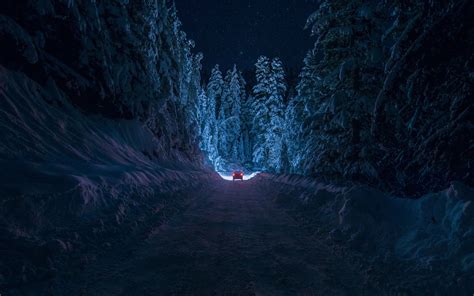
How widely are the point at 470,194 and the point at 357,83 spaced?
7.69m

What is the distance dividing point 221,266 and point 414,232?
354 cm

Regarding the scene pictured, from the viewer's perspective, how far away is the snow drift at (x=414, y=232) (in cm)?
406

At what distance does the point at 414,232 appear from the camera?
531 cm

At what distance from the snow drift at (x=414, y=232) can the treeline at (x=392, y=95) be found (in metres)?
0.91

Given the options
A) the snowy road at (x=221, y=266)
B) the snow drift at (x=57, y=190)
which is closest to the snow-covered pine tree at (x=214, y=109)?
the snow drift at (x=57, y=190)

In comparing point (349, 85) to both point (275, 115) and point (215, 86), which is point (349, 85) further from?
point (215, 86)

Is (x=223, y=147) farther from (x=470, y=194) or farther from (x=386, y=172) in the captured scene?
(x=470, y=194)

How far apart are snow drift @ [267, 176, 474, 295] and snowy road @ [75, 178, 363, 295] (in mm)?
752

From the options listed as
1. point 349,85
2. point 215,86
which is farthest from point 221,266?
point 215,86

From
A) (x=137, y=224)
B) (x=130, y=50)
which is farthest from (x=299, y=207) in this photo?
A: (x=130, y=50)

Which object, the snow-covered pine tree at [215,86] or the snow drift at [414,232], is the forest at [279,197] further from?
the snow-covered pine tree at [215,86]

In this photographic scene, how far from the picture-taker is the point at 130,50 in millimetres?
18844

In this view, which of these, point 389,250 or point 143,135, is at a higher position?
point 143,135

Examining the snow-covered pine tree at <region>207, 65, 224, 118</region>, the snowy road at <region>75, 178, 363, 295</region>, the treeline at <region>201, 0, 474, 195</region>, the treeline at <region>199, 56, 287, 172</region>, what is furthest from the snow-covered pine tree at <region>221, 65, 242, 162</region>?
the snowy road at <region>75, 178, 363, 295</region>
